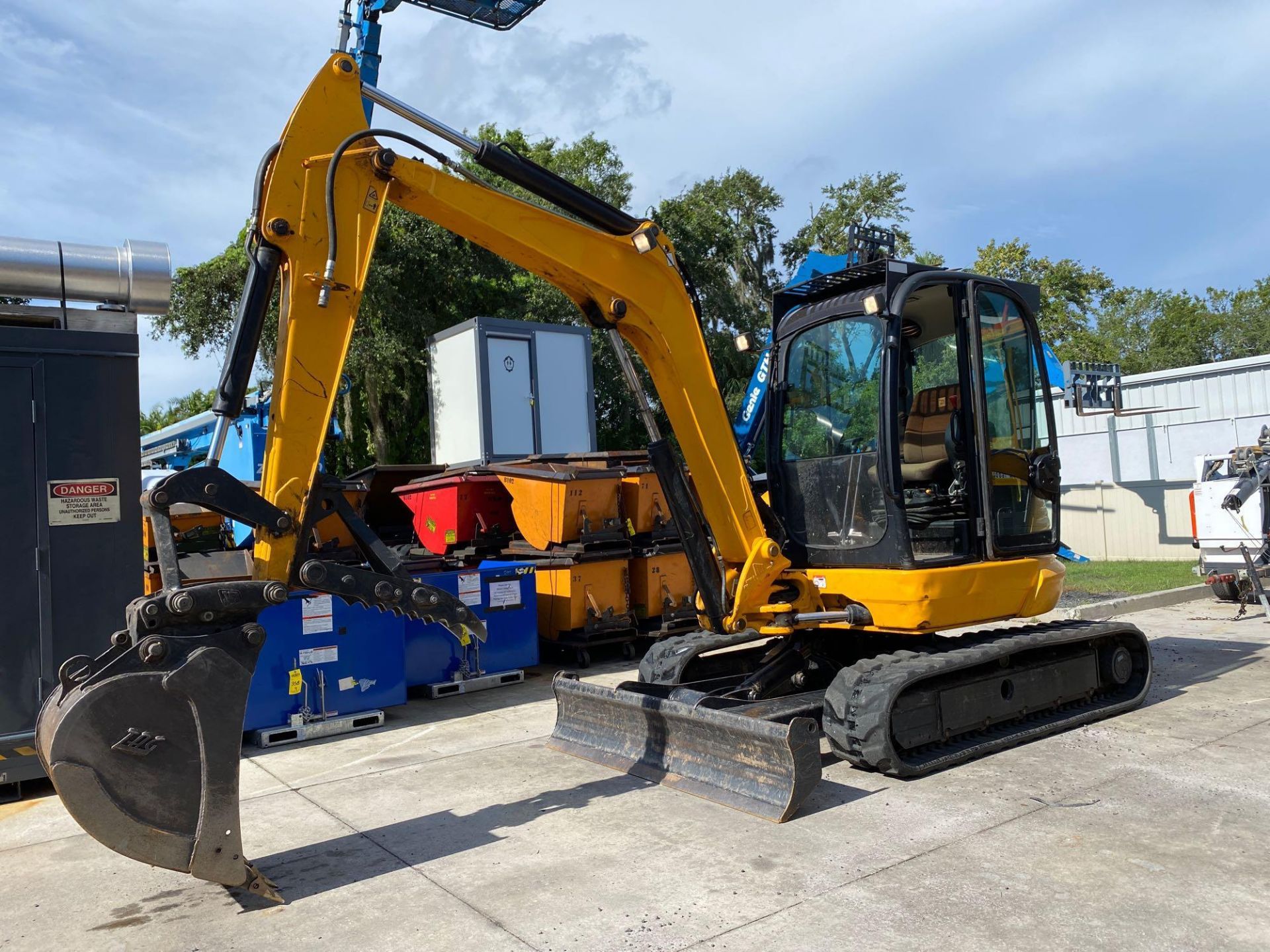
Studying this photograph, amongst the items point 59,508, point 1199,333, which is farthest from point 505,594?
point 1199,333

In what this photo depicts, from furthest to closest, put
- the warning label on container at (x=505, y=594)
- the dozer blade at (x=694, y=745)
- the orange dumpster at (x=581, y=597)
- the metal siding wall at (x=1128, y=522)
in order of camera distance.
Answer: the metal siding wall at (x=1128, y=522)
the orange dumpster at (x=581, y=597)
the warning label on container at (x=505, y=594)
the dozer blade at (x=694, y=745)

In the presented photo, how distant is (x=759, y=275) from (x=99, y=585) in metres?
27.0

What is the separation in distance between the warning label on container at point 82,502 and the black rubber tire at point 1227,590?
39.7 ft

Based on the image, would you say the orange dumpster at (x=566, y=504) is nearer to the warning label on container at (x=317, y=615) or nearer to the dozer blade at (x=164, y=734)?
the warning label on container at (x=317, y=615)

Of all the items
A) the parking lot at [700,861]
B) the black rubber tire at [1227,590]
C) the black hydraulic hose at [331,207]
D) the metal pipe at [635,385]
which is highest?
the black hydraulic hose at [331,207]

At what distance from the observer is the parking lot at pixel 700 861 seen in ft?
12.2

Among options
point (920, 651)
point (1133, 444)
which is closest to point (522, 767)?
point (920, 651)

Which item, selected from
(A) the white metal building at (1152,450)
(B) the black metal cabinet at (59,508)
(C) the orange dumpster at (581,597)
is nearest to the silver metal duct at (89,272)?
(B) the black metal cabinet at (59,508)

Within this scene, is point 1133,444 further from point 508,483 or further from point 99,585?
point 99,585

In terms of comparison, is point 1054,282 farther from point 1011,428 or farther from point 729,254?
point 1011,428

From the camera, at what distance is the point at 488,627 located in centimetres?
891

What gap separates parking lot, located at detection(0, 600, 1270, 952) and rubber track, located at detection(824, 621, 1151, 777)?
130 mm

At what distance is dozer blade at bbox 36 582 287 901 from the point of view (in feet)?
12.2

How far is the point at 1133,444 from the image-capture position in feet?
71.7
